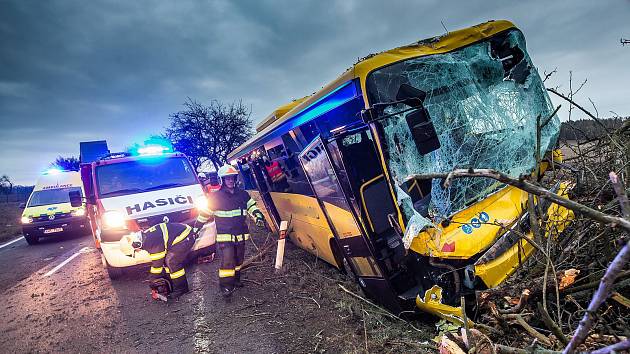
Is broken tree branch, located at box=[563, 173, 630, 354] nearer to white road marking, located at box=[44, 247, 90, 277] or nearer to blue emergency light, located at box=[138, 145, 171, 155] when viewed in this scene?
blue emergency light, located at box=[138, 145, 171, 155]

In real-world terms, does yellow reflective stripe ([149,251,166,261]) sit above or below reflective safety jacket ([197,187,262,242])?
below

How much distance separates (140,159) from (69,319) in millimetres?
3278

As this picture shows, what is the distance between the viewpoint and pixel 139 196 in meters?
6.41

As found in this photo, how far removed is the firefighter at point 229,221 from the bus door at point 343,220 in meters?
1.74

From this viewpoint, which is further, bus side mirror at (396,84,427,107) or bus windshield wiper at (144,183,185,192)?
bus windshield wiper at (144,183,185,192)

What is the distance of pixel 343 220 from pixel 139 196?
4.37 meters

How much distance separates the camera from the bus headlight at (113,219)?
235 inches

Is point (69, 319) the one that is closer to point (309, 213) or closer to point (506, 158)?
point (309, 213)

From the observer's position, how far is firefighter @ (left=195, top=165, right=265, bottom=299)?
5.17m

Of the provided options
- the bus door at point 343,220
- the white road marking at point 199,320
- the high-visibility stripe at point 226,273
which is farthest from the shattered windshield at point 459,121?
the high-visibility stripe at point 226,273

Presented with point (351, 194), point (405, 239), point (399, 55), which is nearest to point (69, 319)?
point (351, 194)

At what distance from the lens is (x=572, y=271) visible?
2.29 metres

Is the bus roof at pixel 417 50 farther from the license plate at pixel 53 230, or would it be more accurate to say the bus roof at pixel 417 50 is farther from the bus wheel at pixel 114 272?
the license plate at pixel 53 230

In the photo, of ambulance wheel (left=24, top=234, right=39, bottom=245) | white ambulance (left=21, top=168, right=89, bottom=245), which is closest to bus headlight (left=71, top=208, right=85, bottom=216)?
white ambulance (left=21, top=168, right=89, bottom=245)
